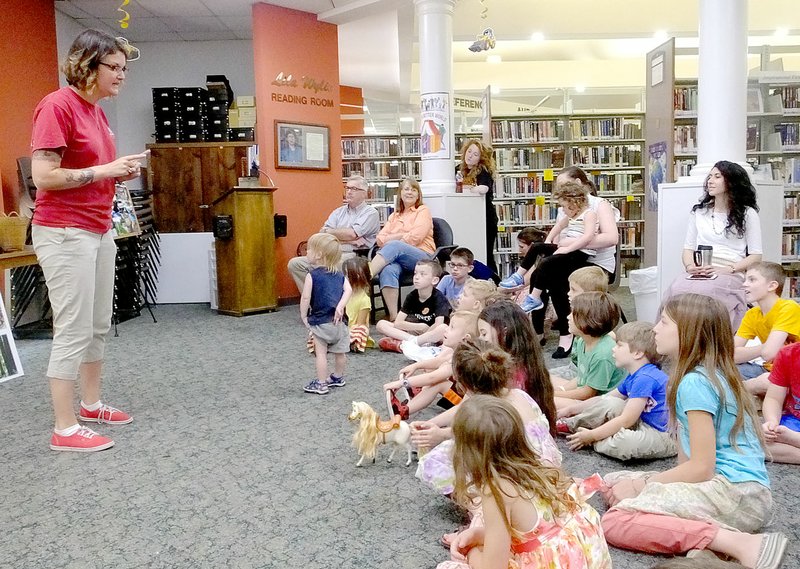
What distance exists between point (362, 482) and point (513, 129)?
272 inches

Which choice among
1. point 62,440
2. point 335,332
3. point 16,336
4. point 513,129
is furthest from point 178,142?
point 62,440

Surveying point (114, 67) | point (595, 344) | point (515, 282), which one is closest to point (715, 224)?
point (515, 282)

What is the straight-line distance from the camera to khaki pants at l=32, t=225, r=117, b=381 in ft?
8.46

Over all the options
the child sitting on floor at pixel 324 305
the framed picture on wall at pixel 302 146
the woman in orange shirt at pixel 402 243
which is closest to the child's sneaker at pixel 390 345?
the woman in orange shirt at pixel 402 243

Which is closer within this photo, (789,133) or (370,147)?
(789,133)

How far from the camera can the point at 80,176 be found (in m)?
2.52

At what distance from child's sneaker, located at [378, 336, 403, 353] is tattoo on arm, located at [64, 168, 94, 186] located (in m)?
2.42

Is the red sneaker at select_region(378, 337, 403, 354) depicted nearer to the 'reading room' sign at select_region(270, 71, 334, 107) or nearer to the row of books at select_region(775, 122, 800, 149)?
the 'reading room' sign at select_region(270, 71, 334, 107)

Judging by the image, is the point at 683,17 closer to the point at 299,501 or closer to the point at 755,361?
the point at 755,361

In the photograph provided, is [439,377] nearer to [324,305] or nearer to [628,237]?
[324,305]

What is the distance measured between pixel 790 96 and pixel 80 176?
21.2ft

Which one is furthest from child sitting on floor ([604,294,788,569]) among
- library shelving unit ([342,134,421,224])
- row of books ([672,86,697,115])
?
library shelving unit ([342,134,421,224])

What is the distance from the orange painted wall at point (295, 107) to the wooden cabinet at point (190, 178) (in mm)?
642

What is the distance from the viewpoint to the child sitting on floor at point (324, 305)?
3.51m
